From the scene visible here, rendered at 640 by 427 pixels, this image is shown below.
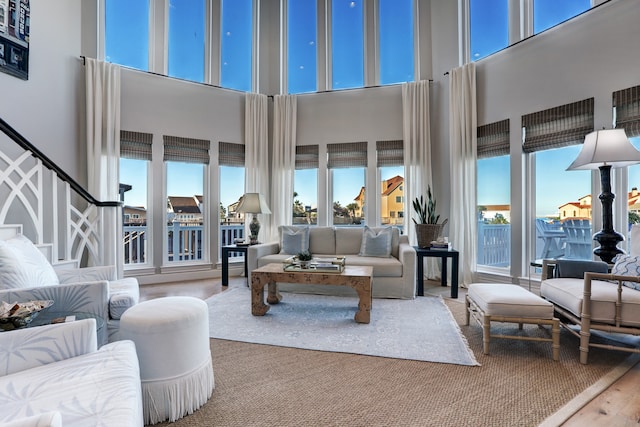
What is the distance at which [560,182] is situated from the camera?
3941 millimetres

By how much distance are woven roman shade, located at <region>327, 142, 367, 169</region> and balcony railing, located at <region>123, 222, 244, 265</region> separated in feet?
7.15

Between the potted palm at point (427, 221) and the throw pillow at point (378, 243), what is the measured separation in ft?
1.52

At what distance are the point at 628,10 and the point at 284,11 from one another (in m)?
5.10

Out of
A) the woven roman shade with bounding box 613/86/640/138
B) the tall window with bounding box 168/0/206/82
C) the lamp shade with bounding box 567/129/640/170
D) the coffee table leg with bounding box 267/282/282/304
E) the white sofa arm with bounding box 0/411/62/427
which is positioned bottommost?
the coffee table leg with bounding box 267/282/282/304

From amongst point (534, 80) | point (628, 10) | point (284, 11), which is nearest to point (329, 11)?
point (284, 11)

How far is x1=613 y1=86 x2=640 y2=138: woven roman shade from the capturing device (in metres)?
3.10

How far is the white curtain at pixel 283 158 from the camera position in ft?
18.5

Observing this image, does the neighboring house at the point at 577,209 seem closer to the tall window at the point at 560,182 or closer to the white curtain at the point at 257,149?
the tall window at the point at 560,182

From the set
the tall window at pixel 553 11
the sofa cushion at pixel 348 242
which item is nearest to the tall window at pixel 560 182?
the tall window at pixel 553 11

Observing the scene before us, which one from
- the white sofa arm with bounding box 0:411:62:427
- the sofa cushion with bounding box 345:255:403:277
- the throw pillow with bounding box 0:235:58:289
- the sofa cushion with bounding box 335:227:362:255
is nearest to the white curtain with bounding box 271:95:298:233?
the sofa cushion with bounding box 335:227:362:255

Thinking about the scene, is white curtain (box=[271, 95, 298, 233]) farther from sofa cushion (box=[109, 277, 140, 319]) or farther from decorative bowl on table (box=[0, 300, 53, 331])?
decorative bowl on table (box=[0, 300, 53, 331])

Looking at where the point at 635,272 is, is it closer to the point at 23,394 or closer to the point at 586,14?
the point at 586,14

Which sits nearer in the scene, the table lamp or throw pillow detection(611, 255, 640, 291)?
throw pillow detection(611, 255, 640, 291)

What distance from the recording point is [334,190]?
5.77m
